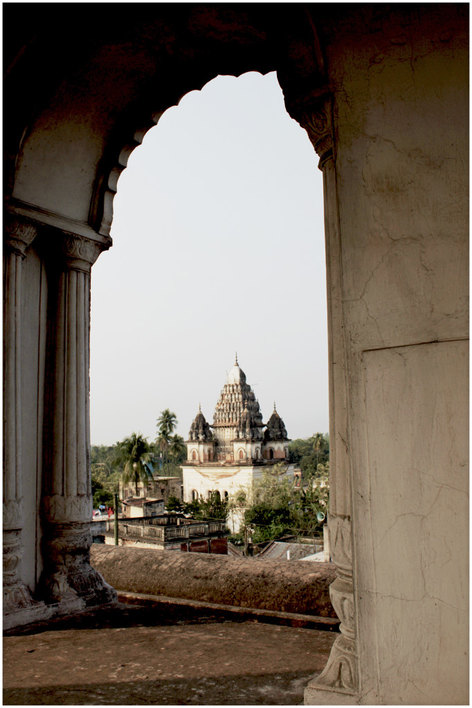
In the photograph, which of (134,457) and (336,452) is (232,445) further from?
(336,452)

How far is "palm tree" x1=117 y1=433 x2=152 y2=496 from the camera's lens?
158 ft

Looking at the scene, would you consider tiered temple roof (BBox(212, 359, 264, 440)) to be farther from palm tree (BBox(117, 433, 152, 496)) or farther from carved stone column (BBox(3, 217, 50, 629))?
carved stone column (BBox(3, 217, 50, 629))

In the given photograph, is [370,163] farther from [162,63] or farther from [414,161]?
[162,63]

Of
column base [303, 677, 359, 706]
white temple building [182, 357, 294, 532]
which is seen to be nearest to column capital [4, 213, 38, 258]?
column base [303, 677, 359, 706]

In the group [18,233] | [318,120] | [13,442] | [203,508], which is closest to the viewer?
[318,120]

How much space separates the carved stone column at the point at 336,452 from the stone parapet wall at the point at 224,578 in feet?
5.46

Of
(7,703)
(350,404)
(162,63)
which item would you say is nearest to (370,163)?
(350,404)

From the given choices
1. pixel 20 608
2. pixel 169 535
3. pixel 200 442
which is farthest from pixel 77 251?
pixel 200 442

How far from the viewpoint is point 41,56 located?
399cm

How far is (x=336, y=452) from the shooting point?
2.64 metres

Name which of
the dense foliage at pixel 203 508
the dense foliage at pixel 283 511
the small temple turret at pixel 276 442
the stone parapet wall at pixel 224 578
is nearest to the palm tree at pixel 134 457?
the dense foliage at pixel 203 508

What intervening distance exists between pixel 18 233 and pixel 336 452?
9.46 ft

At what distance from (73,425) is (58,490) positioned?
49cm

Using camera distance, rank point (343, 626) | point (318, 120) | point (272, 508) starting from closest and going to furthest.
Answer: point (343, 626) → point (318, 120) → point (272, 508)
